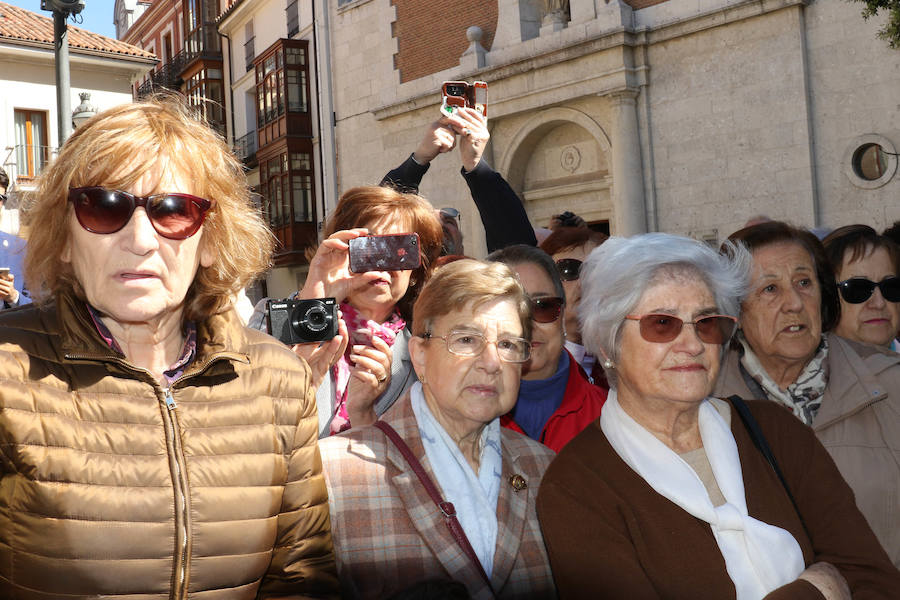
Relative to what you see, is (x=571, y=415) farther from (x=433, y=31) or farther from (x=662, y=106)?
(x=433, y=31)

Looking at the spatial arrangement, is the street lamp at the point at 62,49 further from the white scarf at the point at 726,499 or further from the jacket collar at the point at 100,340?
the white scarf at the point at 726,499

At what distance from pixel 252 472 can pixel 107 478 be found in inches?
13.5

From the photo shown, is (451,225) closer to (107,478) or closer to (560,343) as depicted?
(560,343)

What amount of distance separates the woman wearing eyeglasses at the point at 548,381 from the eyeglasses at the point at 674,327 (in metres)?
0.76

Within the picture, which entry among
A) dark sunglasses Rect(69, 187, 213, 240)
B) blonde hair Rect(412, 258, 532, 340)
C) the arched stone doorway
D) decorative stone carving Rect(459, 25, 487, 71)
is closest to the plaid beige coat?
blonde hair Rect(412, 258, 532, 340)

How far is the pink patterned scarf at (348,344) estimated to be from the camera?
11.6 ft

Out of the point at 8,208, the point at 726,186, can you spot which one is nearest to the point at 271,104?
the point at 726,186

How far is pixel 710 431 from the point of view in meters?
2.93

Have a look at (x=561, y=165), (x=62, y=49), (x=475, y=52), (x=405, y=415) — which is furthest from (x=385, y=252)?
(x=475, y=52)

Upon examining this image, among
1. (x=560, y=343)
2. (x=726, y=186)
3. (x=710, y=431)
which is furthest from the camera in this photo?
(x=726, y=186)

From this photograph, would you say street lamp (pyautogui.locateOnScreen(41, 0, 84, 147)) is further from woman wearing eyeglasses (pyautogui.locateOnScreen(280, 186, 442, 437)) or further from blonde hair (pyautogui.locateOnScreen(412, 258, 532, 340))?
blonde hair (pyautogui.locateOnScreen(412, 258, 532, 340))

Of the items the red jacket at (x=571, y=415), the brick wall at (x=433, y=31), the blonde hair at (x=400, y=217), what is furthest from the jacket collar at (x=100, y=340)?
the brick wall at (x=433, y=31)

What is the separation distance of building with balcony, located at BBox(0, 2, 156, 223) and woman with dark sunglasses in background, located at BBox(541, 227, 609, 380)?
23.4 metres

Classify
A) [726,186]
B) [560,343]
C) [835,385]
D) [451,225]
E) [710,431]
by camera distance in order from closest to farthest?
[710,431] → [835,385] → [560,343] → [451,225] → [726,186]
